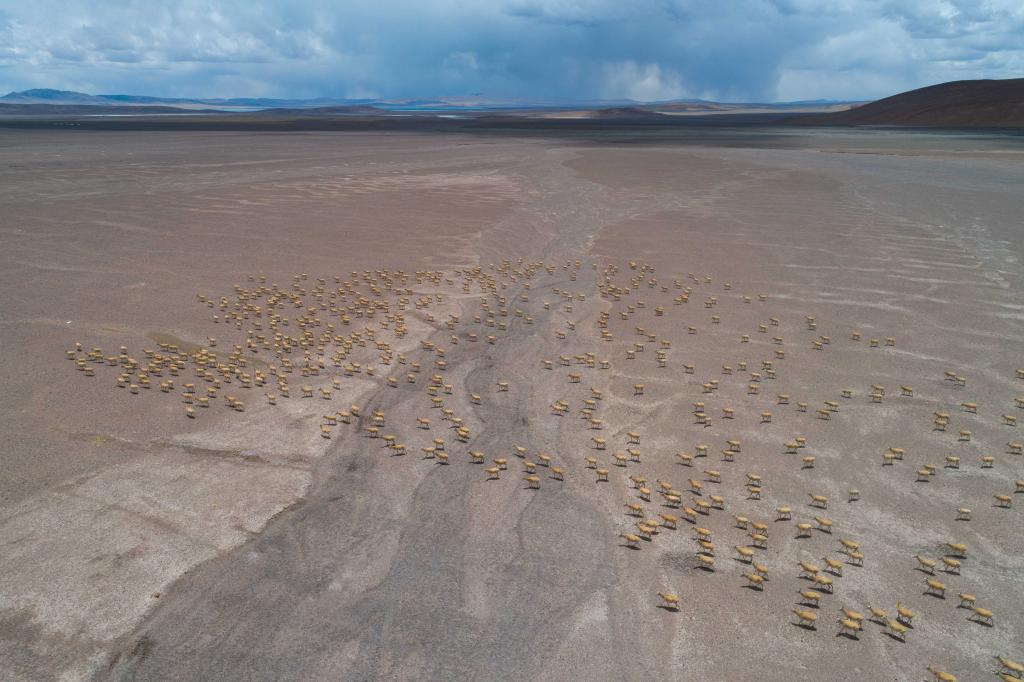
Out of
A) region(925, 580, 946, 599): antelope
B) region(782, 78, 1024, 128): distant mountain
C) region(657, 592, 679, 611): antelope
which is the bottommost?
region(657, 592, 679, 611): antelope

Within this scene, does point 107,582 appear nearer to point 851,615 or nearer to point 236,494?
point 236,494

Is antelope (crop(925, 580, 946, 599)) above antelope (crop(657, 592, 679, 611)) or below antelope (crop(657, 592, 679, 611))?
above

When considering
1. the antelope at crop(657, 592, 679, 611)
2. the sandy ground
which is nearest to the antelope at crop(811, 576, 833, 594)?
the sandy ground

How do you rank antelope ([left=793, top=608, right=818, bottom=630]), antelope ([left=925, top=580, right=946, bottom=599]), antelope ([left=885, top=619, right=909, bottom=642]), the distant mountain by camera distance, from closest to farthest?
antelope ([left=885, top=619, right=909, bottom=642])
antelope ([left=793, top=608, right=818, bottom=630])
antelope ([left=925, top=580, right=946, bottom=599])
the distant mountain

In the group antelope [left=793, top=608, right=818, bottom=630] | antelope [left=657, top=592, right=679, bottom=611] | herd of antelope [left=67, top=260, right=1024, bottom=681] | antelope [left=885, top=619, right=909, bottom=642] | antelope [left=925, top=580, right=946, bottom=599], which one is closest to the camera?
antelope [left=885, top=619, right=909, bottom=642]

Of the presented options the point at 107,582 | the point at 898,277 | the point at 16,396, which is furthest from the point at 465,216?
the point at 107,582

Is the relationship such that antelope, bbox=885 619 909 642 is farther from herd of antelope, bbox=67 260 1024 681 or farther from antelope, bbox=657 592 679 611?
antelope, bbox=657 592 679 611

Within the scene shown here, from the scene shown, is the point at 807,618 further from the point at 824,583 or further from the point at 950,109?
the point at 950,109
